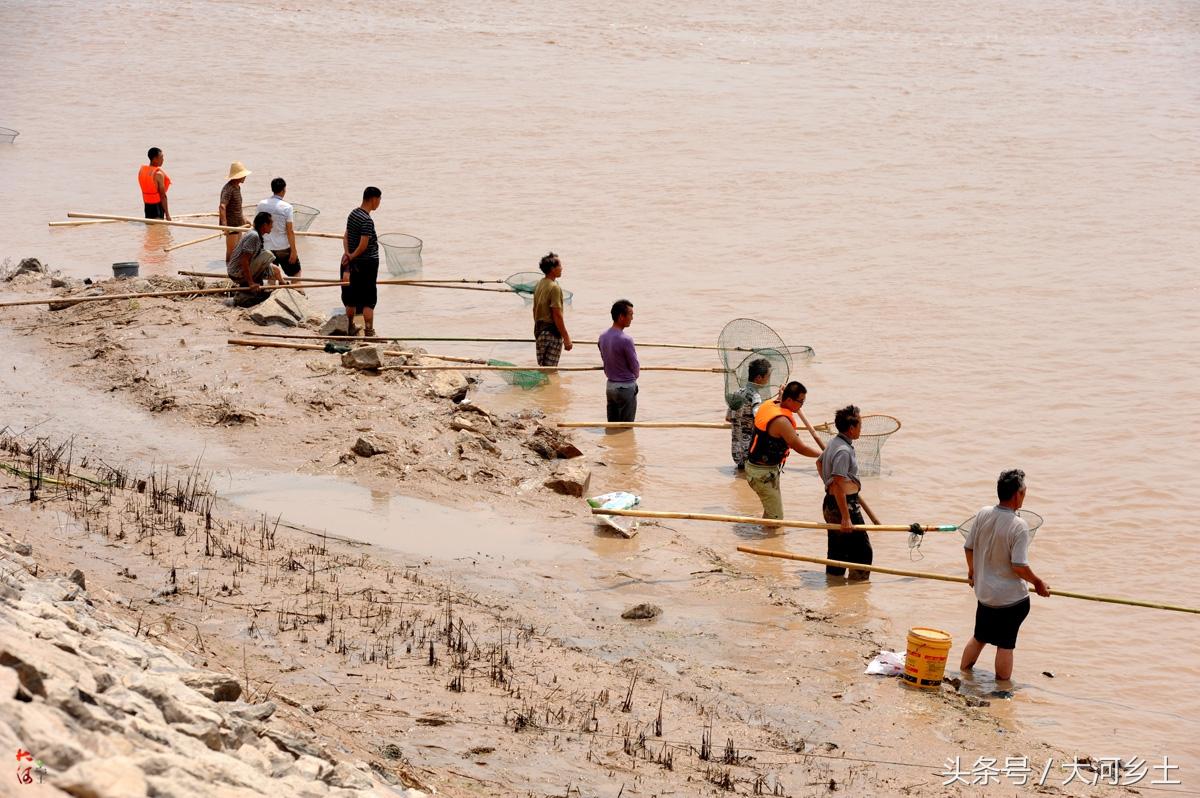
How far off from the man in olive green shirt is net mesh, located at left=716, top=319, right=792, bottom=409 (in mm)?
1448

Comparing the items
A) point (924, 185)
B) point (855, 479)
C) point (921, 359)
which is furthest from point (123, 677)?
point (924, 185)

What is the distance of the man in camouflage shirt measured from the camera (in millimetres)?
9969

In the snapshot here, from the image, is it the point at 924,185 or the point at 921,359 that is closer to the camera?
the point at 921,359

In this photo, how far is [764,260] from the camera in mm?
17609

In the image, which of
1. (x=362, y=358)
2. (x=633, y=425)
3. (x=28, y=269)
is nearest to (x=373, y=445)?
(x=362, y=358)

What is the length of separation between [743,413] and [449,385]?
2607 millimetres

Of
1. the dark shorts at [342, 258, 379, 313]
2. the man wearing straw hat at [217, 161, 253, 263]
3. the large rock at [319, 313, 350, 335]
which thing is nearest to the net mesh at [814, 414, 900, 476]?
the dark shorts at [342, 258, 379, 313]

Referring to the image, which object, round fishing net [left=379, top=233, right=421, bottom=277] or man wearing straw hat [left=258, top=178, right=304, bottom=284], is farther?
round fishing net [left=379, top=233, right=421, bottom=277]

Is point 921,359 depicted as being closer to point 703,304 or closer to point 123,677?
point 703,304

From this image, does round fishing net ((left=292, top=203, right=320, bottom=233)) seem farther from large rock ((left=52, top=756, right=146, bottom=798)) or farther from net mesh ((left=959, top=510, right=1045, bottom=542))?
large rock ((left=52, top=756, right=146, bottom=798))

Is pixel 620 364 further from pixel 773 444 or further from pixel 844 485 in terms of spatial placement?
pixel 844 485

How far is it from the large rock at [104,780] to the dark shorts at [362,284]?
869 centimetres

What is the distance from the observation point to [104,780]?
346 centimetres

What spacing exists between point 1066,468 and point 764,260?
7234 millimetres
